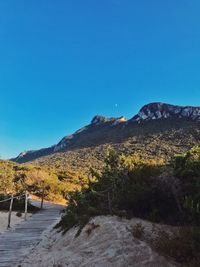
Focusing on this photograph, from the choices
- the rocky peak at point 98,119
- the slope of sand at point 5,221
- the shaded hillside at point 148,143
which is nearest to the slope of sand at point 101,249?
the slope of sand at point 5,221

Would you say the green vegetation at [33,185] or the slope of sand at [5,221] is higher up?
the green vegetation at [33,185]

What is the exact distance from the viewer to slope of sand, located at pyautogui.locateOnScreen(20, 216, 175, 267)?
23.7 ft

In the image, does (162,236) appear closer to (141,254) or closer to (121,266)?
(141,254)

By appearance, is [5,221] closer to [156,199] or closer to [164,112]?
[156,199]

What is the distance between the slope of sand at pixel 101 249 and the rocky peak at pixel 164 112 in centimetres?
5503

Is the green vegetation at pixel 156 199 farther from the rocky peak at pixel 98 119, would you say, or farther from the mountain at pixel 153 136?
the rocky peak at pixel 98 119

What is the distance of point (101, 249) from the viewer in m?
8.08

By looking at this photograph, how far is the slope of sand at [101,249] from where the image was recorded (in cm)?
724

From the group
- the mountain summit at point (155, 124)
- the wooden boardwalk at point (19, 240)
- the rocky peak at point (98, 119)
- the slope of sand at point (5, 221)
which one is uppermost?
the rocky peak at point (98, 119)

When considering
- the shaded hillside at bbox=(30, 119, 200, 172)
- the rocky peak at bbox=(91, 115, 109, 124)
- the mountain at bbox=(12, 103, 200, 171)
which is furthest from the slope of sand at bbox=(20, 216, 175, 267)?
the rocky peak at bbox=(91, 115, 109, 124)

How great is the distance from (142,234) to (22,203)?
1587 cm

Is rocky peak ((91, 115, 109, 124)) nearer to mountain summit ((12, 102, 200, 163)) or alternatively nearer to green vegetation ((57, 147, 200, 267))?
mountain summit ((12, 102, 200, 163))

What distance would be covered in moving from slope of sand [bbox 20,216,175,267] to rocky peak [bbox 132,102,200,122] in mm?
55026

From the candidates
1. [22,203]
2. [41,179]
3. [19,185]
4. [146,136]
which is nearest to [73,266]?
[22,203]
